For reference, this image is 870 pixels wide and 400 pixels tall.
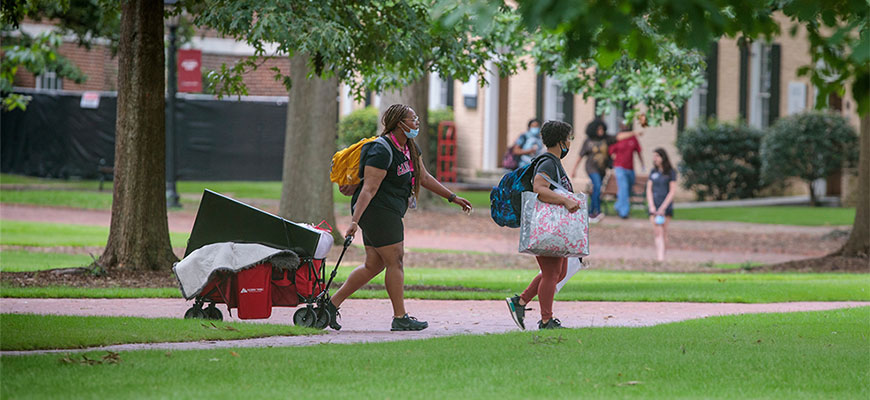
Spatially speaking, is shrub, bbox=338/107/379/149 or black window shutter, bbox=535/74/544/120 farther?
shrub, bbox=338/107/379/149

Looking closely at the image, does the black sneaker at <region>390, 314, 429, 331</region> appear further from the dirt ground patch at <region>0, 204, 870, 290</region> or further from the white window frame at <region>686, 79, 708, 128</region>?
the white window frame at <region>686, 79, 708, 128</region>

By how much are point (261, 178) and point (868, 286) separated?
22248 mm

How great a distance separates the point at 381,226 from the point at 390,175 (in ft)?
1.19

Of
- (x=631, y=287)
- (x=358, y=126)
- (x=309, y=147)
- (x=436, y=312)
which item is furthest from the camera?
(x=358, y=126)

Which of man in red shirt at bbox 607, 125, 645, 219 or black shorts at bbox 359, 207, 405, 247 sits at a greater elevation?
man in red shirt at bbox 607, 125, 645, 219

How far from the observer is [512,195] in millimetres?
8617

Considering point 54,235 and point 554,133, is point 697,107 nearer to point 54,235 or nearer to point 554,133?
point 54,235

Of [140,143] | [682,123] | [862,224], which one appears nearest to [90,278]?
[140,143]

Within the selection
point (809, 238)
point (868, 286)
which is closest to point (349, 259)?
point (868, 286)

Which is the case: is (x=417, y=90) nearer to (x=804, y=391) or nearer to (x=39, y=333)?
(x=39, y=333)

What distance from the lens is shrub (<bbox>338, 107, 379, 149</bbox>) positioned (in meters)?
31.7

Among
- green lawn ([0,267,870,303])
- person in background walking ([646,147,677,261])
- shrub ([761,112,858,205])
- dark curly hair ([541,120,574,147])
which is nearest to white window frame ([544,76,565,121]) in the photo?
shrub ([761,112,858,205])

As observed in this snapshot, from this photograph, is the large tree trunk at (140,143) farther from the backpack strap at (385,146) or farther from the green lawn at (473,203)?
the green lawn at (473,203)

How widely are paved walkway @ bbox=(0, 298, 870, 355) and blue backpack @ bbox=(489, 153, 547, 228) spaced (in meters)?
0.85
